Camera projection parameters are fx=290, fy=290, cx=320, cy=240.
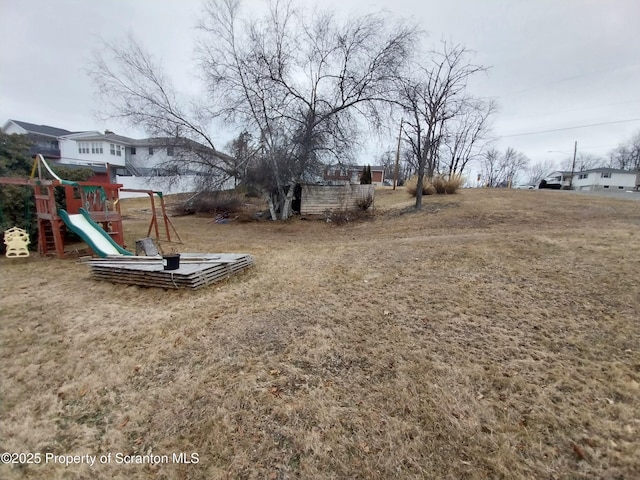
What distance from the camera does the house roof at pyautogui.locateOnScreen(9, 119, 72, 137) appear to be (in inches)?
1195

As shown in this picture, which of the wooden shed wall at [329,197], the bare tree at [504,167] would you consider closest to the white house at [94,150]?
the wooden shed wall at [329,197]

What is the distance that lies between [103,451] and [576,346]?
3.65 metres

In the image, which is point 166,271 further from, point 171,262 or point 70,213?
point 70,213

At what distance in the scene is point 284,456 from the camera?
5.56 feet

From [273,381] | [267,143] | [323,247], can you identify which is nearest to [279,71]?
[267,143]

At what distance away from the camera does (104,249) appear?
18.5 ft

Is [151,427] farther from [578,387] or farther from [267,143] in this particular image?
[267,143]

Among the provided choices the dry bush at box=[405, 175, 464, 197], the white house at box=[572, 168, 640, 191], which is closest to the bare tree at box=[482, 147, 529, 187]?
the white house at box=[572, 168, 640, 191]

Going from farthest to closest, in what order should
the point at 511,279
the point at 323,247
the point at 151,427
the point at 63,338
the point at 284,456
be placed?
the point at 323,247, the point at 511,279, the point at 63,338, the point at 151,427, the point at 284,456

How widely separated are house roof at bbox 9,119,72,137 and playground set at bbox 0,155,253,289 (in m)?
34.5

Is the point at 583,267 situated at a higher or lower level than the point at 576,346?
higher

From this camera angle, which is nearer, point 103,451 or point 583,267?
point 103,451

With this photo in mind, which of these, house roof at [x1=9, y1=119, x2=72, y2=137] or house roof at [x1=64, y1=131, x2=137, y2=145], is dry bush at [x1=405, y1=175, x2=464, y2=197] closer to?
house roof at [x1=64, y1=131, x2=137, y2=145]

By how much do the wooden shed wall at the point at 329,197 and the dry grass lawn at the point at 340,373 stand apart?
9895 millimetres
